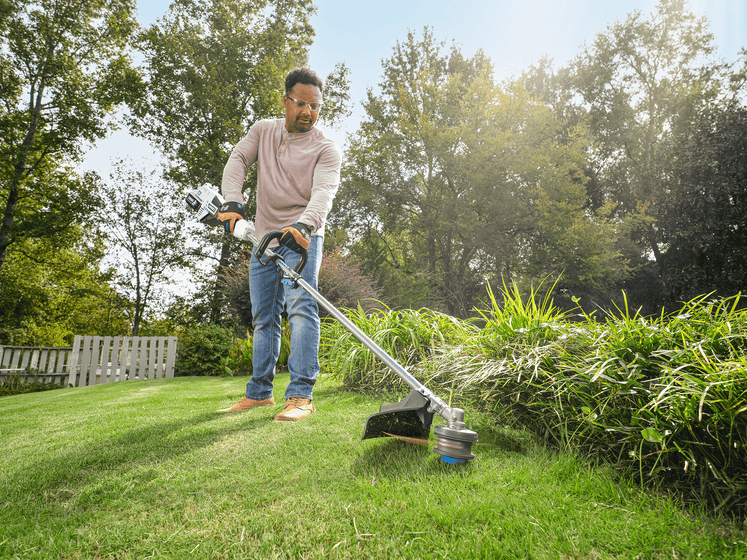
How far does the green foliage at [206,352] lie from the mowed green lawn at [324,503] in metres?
5.79

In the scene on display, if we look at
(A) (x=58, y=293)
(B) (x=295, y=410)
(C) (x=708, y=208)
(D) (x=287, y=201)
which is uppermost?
(C) (x=708, y=208)

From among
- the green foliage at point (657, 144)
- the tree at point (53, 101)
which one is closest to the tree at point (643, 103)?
the green foliage at point (657, 144)

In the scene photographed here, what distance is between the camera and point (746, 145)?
1466 cm

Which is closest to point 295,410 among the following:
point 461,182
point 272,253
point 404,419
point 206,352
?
point 404,419

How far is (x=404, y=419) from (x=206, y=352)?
23.1ft

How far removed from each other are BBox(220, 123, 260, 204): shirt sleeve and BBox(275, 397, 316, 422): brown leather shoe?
158cm

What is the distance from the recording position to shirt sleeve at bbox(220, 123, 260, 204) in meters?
3.05

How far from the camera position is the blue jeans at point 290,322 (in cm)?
272

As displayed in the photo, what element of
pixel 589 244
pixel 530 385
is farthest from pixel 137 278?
pixel 589 244

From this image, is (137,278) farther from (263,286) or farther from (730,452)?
(730,452)

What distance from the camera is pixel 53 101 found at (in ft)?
46.8

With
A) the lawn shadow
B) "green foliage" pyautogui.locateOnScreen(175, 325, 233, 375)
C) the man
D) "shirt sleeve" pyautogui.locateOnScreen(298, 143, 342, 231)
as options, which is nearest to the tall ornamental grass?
the man

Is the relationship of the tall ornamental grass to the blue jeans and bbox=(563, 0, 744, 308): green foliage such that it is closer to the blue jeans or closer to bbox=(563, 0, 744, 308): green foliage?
the blue jeans

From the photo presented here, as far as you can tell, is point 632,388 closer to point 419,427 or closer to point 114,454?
point 419,427
